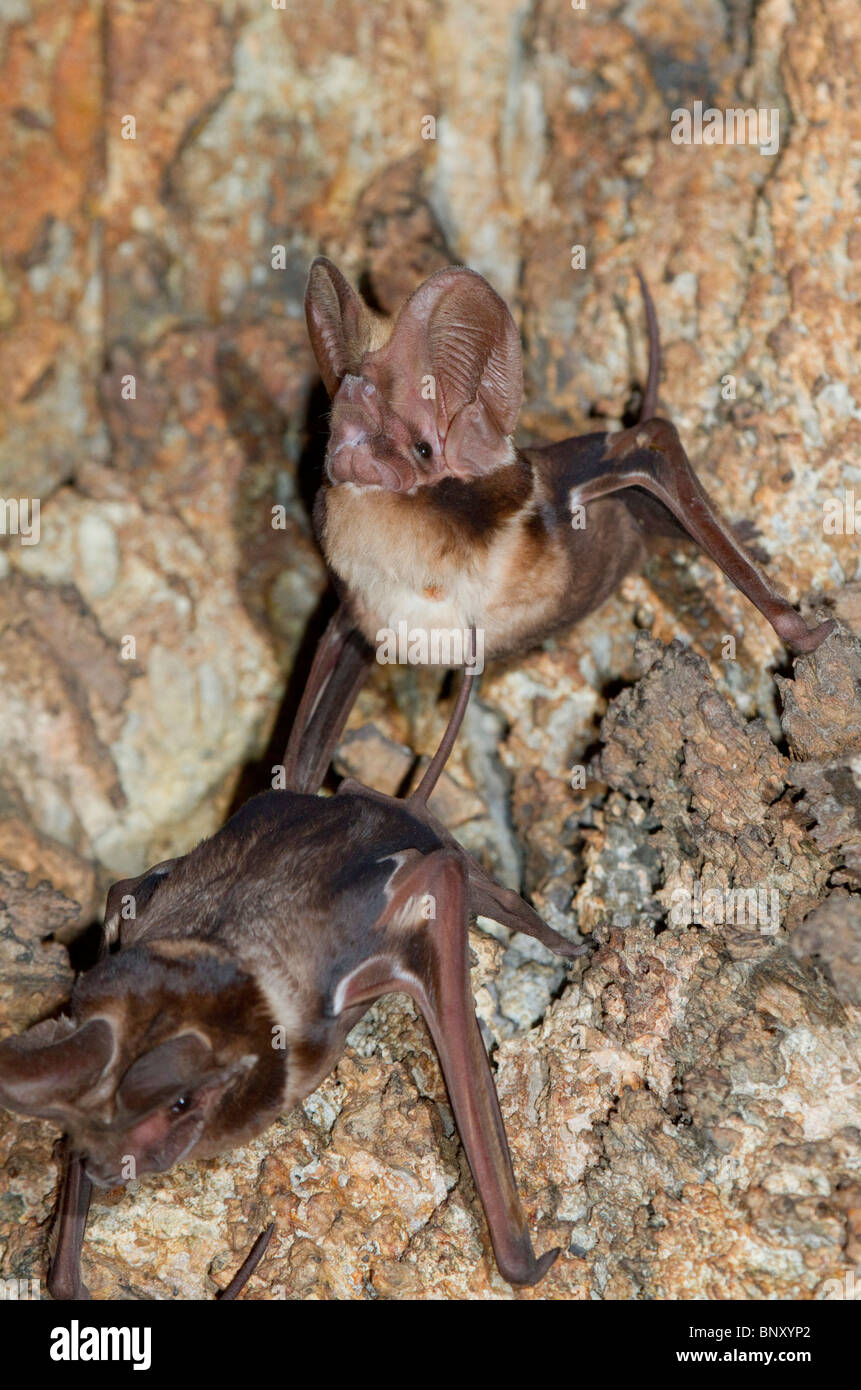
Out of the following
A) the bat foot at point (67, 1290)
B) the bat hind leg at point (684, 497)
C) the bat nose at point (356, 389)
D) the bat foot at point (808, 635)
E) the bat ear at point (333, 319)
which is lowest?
the bat foot at point (67, 1290)

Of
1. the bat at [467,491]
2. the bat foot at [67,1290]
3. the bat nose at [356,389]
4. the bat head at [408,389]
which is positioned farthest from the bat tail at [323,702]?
the bat foot at [67,1290]

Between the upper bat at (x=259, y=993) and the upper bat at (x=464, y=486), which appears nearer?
the upper bat at (x=259, y=993)

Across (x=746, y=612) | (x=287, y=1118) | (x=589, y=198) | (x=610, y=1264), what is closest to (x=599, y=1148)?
(x=610, y=1264)

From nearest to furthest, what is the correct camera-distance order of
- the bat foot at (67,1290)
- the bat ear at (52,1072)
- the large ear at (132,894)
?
1. the bat ear at (52,1072)
2. the bat foot at (67,1290)
3. the large ear at (132,894)

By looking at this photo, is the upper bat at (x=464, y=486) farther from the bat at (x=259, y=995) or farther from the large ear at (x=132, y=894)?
the large ear at (x=132, y=894)

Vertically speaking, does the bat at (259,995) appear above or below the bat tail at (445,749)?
below

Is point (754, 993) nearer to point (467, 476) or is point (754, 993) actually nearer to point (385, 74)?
point (467, 476)

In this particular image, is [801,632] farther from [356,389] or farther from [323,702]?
[323,702]

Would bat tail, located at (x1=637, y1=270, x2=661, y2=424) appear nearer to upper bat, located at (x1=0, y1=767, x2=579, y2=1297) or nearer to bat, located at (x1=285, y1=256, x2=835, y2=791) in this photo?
bat, located at (x1=285, y1=256, x2=835, y2=791)
